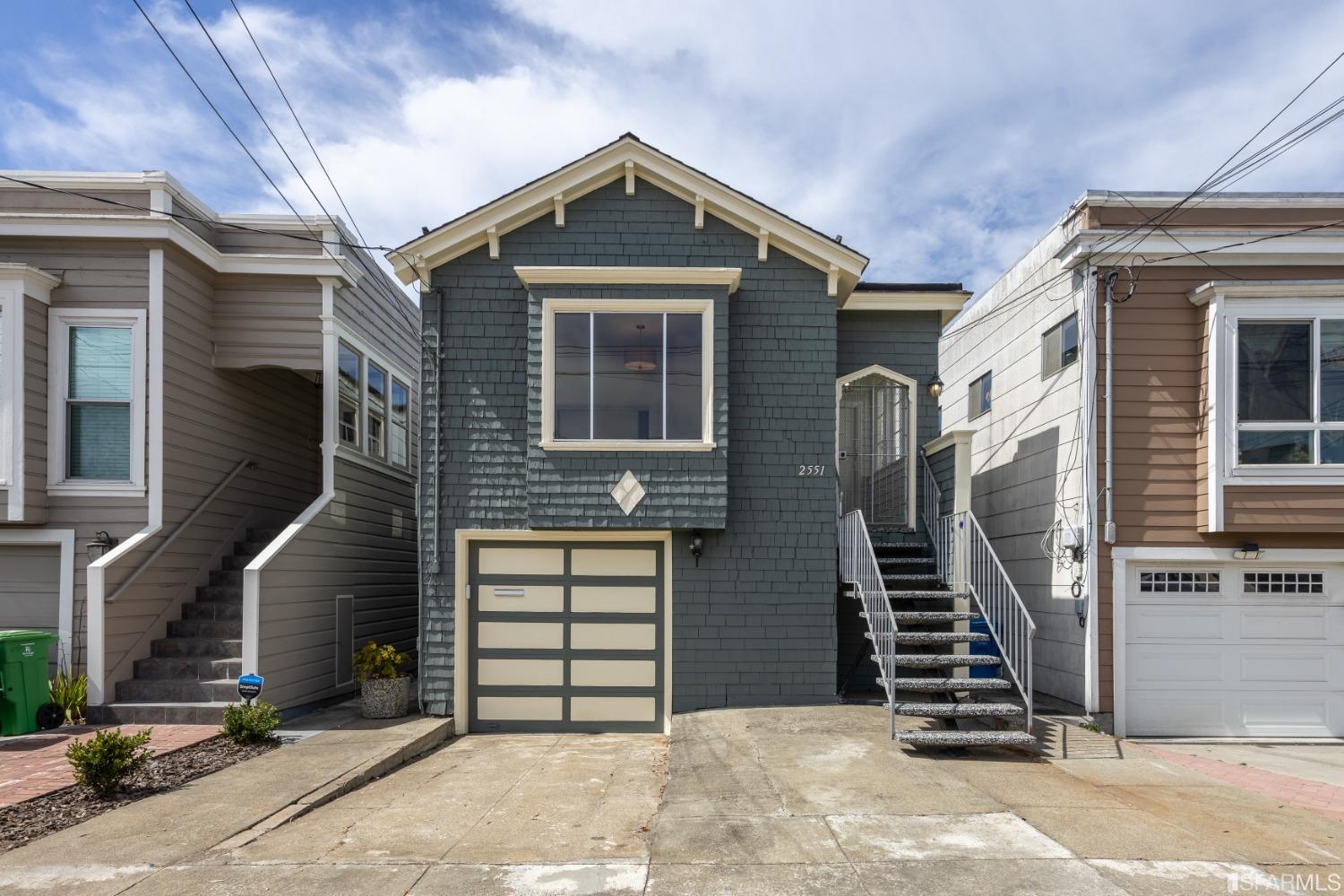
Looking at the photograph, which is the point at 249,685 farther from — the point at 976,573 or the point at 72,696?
the point at 976,573

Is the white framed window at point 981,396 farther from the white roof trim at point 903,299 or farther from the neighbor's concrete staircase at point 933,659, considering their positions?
the neighbor's concrete staircase at point 933,659

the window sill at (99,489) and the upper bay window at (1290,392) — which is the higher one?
the upper bay window at (1290,392)

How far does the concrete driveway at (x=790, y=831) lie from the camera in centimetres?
480

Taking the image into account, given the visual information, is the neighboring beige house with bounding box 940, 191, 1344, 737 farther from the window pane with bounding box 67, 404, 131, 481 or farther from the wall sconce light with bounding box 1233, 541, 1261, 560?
the window pane with bounding box 67, 404, 131, 481

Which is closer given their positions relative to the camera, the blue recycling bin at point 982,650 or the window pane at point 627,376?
the window pane at point 627,376

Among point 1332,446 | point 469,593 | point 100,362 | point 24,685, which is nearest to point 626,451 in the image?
point 469,593

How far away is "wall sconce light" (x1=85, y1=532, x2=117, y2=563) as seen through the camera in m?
8.84

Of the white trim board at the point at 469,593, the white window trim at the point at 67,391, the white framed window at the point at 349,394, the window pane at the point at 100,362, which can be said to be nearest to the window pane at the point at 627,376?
the white trim board at the point at 469,593

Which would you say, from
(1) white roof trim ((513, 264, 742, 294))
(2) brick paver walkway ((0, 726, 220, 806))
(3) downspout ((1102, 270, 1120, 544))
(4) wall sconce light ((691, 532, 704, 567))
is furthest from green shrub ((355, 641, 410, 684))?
(3) downspout ((1102, 270, 1120, 544))

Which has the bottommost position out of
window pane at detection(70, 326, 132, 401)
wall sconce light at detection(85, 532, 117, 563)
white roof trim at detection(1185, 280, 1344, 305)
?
wall sconce light at detection(85, 532, 117, 563)

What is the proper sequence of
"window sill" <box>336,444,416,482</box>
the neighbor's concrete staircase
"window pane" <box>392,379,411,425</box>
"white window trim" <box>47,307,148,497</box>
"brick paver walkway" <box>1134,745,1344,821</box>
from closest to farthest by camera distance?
"brick paver walkway" <box>1134,745,1344,821</box> → the neighbor's concrete staircase → "white window trim" <box>47,307,148,497</box> → "window sill" <box>336,444,416,482</box> → "window pane" <box>392,379,411,425</box>

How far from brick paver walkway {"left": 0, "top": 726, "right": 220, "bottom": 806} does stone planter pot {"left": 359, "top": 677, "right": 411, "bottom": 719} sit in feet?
4.87

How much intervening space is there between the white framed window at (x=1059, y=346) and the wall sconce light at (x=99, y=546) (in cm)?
1084

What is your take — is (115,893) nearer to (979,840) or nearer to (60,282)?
(979,840)
